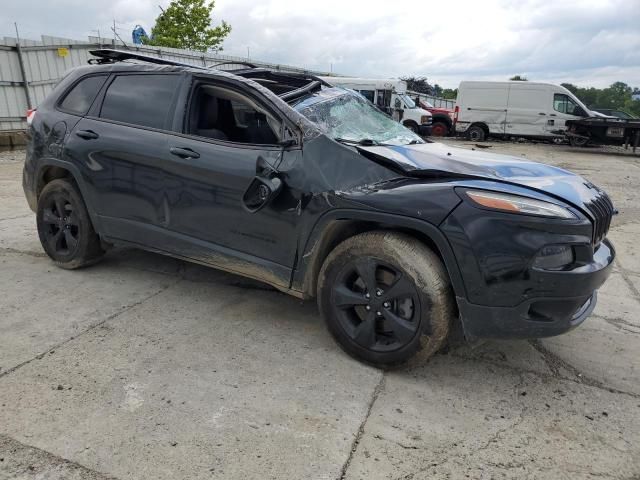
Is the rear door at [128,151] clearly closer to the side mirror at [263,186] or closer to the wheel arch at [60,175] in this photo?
the wheel arch at [60,175]

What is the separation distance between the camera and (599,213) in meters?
2.68

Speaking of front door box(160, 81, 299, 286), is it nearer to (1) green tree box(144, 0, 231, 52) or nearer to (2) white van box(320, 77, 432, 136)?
(2) white van box(320, 77, 432, 136)

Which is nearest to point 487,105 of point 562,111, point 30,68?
point 562,111

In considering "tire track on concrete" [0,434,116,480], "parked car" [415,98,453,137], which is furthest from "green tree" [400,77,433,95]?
"tire track on concrete" [0,434,116,480]

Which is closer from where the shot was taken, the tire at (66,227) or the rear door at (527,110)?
the tire at (66,227)

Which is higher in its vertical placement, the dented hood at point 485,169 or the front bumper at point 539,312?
the dented hood at point 485,169

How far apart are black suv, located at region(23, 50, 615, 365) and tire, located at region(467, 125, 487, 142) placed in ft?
58.6

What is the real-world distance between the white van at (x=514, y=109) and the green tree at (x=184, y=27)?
51.9 ft

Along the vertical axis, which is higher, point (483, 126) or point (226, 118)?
point (226, 118)

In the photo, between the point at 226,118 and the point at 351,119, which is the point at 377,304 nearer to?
the point at 351,119

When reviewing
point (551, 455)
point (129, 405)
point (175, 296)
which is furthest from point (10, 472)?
point (551, 455)

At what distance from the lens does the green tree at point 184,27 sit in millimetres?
27516

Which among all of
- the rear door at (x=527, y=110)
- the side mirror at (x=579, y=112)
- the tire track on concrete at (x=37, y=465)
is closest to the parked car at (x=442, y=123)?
the rear door at (x=527, y=110)

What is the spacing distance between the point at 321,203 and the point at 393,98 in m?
19.3
